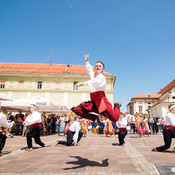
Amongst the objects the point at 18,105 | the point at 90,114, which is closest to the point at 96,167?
the point at 90,114

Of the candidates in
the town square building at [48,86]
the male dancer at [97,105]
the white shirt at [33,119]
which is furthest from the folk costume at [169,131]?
the town square building at [48,86]

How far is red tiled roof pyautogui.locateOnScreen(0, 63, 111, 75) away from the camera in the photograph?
40.8 meters

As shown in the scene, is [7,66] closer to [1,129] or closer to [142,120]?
[142,120]

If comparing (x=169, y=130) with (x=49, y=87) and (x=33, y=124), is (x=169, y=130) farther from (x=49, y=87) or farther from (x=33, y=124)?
(x=49, y=87)

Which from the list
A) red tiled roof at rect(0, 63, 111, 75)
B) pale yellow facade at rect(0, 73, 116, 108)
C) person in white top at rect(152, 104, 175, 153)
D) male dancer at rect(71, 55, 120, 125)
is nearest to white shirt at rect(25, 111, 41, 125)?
male dancer at rect(71, 55, 120, 125)

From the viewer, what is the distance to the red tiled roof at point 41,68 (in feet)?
134

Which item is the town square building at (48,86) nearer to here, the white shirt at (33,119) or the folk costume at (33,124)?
the folk costume at (33,124)

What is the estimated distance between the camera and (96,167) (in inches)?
164

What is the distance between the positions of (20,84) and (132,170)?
3856cm

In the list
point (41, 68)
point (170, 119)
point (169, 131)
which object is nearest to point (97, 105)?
point (170, 119)

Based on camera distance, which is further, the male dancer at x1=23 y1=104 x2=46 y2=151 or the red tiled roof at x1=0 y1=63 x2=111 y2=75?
the red tiled roof at x1=0 y1=63 x2=111 y2=75

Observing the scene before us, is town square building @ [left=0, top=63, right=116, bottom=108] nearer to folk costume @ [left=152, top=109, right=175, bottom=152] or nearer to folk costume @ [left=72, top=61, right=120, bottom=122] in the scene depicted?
folk costume @ [left=152, top=109, right=175, bottom=152]

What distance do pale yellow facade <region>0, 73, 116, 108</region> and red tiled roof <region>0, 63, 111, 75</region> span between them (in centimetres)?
182

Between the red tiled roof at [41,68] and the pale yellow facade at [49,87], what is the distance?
5.96ft
